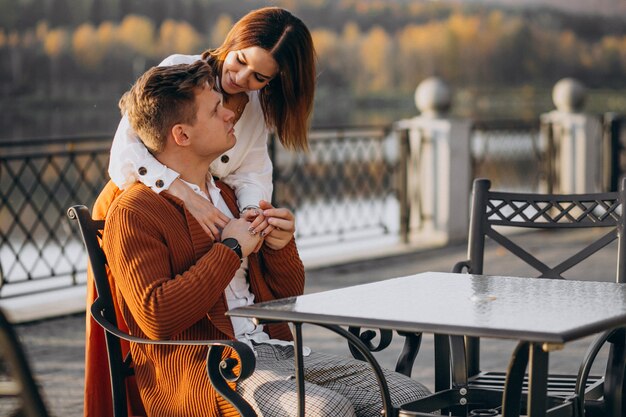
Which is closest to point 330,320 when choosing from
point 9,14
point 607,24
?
point 607,24

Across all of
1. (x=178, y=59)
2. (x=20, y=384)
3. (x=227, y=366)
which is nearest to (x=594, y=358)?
(x=227, y=366)

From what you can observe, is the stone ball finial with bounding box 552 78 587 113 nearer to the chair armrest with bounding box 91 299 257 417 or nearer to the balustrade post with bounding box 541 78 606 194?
the balustrade post with bounding box 541 78 606 194

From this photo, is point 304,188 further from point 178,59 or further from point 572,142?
point 178,59

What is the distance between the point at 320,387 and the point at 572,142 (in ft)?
32.9

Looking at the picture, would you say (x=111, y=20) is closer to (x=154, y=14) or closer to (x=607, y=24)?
(x=154, y=14)

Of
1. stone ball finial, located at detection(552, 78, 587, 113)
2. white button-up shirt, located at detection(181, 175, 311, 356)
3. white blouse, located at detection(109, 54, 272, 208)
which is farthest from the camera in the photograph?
stone ball finial, located at detection(552, 78, 587, 113)

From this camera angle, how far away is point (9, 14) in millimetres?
37938

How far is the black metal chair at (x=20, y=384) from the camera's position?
150cm

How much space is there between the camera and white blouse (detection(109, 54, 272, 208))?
280cm

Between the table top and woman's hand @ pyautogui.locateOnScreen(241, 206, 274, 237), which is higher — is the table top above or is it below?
below

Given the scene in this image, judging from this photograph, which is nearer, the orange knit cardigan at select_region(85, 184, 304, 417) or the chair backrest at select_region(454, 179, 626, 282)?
the orange knit cardigan at select_region(85, 184, 304, 417)

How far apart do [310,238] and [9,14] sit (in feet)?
98.6

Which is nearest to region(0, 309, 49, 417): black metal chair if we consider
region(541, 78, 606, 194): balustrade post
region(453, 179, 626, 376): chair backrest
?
region(453, 179, 626, 376): chair backrest

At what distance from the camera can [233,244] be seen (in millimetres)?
2756
